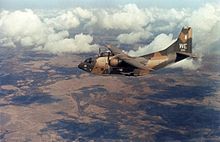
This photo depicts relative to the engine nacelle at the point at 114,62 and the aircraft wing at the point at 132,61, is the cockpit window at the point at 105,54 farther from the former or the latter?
the aircraft wing at the point at 132,61

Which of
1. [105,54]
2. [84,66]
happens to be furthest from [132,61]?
[84,66]

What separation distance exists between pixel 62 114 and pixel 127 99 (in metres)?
31.0

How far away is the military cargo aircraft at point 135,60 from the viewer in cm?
3981

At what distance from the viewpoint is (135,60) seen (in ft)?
129

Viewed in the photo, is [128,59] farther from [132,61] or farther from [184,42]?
[184,42]

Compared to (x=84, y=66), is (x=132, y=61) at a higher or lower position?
higher

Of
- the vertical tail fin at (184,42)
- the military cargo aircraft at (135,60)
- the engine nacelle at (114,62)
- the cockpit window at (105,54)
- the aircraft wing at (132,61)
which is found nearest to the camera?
the aircraft wing at (132,61)

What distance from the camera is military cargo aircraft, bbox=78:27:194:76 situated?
1567 inches

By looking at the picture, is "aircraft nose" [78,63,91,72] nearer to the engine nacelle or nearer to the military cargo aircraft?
the military cargo aircraft

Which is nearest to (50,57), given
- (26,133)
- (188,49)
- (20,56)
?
(20,56)

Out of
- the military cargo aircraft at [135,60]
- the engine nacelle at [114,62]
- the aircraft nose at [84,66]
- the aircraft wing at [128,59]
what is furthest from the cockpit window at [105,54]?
the aircraft nose at [84,66]

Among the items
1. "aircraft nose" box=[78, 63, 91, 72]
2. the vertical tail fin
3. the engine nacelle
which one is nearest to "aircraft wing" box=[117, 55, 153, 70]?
the engine nacelle

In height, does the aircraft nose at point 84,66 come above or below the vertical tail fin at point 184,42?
below

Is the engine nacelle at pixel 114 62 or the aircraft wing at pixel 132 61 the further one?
the engine nacelle at pixel 114 62
